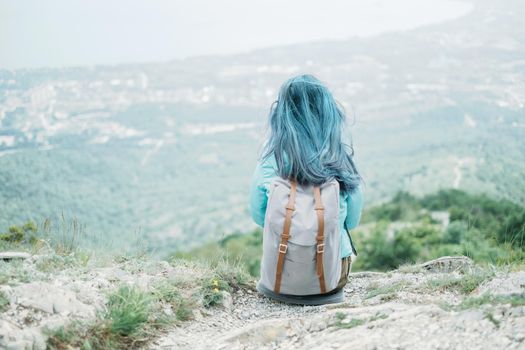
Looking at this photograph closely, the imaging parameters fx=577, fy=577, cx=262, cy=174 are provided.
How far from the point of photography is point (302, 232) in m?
3.31

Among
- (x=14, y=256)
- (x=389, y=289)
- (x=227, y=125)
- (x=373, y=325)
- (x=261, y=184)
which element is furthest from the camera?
(x=227, y=125)

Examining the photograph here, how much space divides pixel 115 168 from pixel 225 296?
48.1 meters

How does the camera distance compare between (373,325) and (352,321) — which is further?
(352,321)

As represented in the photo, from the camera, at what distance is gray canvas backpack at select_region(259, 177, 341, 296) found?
3309 millimetres

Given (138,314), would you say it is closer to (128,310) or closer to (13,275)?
(128,310)

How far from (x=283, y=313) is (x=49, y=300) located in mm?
1407

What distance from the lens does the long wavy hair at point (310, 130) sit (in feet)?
11.4

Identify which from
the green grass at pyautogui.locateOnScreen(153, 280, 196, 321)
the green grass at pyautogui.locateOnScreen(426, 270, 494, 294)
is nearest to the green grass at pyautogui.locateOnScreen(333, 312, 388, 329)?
the green grass at pyautogui.locateOnScreen(153, 280, 196, 321)

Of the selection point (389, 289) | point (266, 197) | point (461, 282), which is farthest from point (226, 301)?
point (461, 282)

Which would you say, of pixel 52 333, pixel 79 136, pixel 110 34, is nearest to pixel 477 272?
pixel 52 333

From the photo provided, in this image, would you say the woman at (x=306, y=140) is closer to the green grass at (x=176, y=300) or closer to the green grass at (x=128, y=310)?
the green grass at (x=176, y=300)

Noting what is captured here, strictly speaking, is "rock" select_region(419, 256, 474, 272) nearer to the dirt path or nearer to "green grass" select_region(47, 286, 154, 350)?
the dirt path

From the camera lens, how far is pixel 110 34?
8250 cm

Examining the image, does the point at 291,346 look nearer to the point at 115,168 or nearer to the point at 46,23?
the point at 115,168
